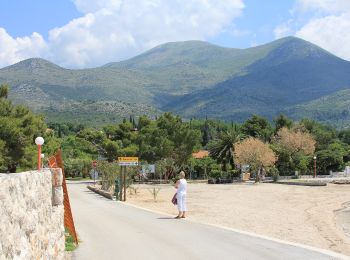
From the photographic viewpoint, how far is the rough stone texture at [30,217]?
4.24m

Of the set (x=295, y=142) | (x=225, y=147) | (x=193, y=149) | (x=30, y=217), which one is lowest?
(x=30, y=217)

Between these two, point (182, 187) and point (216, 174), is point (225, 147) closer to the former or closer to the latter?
point (216, 174)

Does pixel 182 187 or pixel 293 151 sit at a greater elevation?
pixel 293 151

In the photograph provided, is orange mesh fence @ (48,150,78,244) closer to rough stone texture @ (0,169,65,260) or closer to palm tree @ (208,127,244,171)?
rough stone texture @ (0,169,65,260)

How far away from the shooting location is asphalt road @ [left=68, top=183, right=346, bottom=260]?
32.3 ft

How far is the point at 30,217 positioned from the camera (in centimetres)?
533

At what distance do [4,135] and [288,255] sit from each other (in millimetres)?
28844

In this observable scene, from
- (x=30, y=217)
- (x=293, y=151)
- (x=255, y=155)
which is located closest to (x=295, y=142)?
(x=293, y=151)

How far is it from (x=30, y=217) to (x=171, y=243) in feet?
20.7

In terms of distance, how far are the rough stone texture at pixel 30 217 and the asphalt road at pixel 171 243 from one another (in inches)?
102

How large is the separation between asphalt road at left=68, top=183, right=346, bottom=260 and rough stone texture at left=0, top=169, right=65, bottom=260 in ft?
8.46

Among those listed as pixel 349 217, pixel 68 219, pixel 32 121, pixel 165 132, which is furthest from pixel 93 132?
pixel 68 219

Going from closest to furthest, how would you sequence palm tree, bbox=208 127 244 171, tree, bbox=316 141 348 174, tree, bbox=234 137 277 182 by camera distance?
tree, bbox=234 137 277 182 < palm tree, bbox=208 127 244 171 < tree, bbox=316 141 348 174

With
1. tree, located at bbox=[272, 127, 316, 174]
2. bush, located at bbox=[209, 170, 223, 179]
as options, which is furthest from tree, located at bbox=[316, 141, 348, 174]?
bush, located at bbox=[209, 170, 223, 179]
